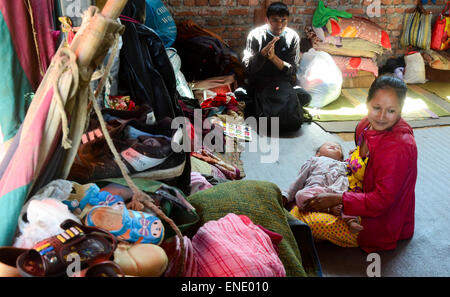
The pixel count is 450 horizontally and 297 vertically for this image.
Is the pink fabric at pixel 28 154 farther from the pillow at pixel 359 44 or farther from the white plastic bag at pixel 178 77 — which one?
the pillow at pixel 359 44

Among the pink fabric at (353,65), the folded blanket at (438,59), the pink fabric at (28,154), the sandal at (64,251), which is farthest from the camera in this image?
the folded blanket at (438,59)

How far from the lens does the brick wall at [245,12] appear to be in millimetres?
4492

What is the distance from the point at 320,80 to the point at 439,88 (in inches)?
63.5

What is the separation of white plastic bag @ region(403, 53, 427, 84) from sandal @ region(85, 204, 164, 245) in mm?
4611

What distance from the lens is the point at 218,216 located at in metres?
1.37

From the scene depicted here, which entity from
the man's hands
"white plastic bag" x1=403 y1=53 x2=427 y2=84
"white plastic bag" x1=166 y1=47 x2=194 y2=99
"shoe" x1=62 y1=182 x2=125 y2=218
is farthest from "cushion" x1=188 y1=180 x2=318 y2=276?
"white plastic bag" x1=403 y1=53 x2=427 y2=84

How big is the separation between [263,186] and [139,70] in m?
1.28

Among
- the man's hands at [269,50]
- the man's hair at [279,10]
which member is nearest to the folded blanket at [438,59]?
the man's hair at [279,10]

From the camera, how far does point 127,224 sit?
3.09ft

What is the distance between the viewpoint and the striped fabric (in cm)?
483

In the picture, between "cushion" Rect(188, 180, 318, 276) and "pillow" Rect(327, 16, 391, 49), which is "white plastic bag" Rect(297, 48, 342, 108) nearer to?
"pillow" Rect(327, 16, 391, 49)

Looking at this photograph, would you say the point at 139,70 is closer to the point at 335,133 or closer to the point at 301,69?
the point at 335,133

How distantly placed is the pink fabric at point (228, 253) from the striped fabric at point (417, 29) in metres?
4.56
